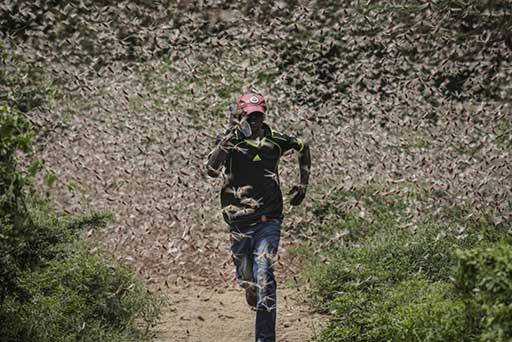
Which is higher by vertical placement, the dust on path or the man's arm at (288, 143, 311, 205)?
the man's arm at (288, 143, 311, 205)

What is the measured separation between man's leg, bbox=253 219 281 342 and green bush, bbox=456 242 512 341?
1.94m

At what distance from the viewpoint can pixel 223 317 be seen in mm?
8570

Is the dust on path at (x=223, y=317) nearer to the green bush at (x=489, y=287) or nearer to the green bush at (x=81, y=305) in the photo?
the green bush at (x=81, y=305)

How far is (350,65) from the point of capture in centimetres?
1383

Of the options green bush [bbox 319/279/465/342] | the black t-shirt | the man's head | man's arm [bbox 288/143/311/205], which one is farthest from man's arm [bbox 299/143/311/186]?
green bush [bbox 319/279/465/342]

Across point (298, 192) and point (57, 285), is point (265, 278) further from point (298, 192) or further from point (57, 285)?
point (57, 285)

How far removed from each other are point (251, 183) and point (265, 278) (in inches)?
30.3

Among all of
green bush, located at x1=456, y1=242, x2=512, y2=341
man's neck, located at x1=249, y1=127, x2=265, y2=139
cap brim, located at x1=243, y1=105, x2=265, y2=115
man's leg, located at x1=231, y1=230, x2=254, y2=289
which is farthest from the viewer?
man's leg, located at x1=231, y1=230, x2=254, y2=289

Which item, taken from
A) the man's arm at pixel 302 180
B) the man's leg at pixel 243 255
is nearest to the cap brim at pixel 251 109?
the man's arm at pixel 302 180

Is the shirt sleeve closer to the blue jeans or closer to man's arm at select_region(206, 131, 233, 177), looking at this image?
man's arm at select_region(206, 131, 233, 177)

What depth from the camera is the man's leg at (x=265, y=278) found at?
6574mm

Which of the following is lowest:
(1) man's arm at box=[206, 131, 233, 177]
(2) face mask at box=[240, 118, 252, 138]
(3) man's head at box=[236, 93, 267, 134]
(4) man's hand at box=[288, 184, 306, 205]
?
(4) man's hand at box=[288, 184, 306, 205]

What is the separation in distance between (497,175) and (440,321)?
4260 millimetres

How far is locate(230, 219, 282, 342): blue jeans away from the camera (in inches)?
259
